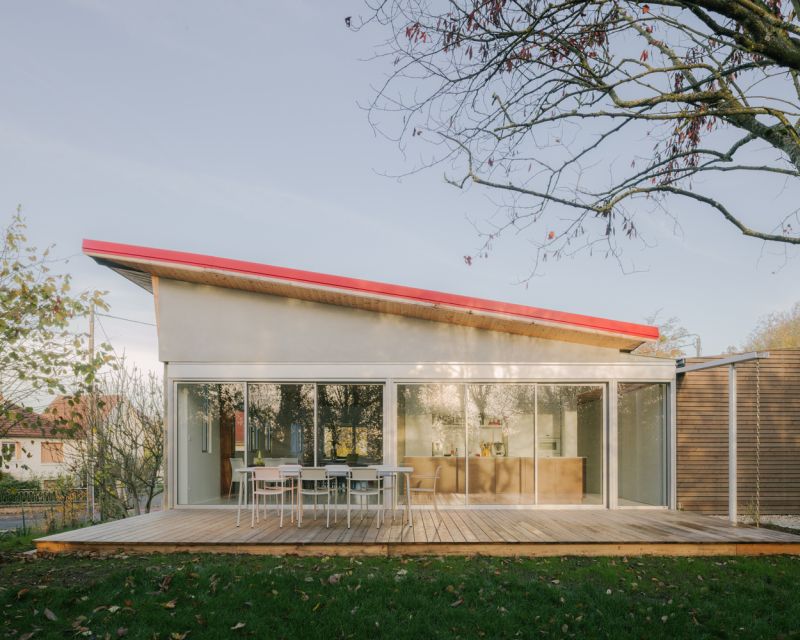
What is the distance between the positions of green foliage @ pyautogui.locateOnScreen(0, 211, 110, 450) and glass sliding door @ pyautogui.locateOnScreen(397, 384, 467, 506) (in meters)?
4.81

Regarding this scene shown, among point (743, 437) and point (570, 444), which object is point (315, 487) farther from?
point (743, 437)

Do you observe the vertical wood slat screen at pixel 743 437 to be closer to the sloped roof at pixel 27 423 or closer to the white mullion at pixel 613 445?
the white mullion at pixel 613 445

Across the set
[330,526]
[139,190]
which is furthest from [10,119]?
[330,526]

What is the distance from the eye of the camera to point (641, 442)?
428 inches

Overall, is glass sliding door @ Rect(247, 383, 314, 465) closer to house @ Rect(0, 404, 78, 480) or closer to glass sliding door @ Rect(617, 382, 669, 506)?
house @ Rect(0, 404, 78, 480)

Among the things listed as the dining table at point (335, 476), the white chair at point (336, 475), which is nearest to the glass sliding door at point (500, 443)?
the dining table at point (335, 476)

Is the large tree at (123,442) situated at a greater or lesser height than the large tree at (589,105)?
lesser

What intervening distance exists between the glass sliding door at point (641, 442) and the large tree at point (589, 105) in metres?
5.78

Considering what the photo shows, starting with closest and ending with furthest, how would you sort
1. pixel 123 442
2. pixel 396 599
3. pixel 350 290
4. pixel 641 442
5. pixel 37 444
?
pixel 396 599 < pixel 350 290 < pixel 641 442 < pixel 123 442 < pixel 37 444

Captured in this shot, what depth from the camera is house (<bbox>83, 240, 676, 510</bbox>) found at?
34.7ft

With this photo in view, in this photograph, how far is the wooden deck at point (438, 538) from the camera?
762 cm

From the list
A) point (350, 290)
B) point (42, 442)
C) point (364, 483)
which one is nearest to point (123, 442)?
point (42, 442)

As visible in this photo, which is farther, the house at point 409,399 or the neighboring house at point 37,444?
the house at point 409,399

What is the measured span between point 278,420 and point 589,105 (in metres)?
7.81
